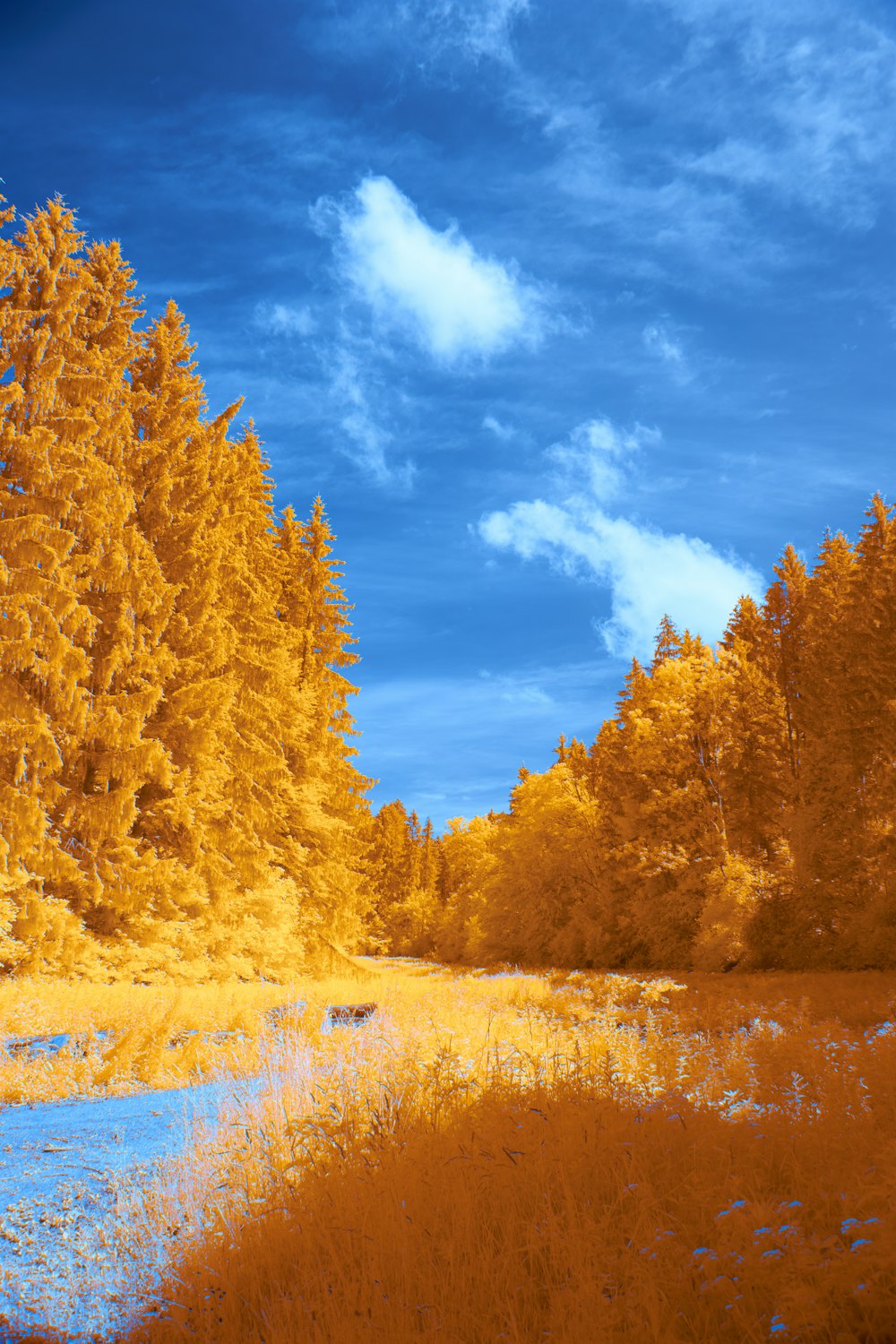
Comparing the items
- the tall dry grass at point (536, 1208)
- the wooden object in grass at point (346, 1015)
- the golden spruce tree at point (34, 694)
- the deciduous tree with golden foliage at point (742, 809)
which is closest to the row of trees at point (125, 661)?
the golden spruce tree at point (34, 694)

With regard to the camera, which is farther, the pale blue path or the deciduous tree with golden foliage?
the deciduous tree with golden foliage

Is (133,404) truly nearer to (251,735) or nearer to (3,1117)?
(251,735)

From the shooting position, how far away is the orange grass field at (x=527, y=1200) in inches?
133

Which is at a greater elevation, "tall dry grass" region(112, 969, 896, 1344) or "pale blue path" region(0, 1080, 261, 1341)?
"tall dry grass" region(112, 969, 896, 1344)

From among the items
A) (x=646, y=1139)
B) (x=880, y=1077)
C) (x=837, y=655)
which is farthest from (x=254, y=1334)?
(x=837, y=655)

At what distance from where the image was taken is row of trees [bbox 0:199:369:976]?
1548 cm

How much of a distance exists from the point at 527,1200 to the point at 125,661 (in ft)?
49.2

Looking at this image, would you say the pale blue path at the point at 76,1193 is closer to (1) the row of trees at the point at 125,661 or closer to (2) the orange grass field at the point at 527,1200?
(2) the orange grass field at the point at 527,1200

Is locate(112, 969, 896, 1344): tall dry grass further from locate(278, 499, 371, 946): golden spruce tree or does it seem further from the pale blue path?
locate(278, 499, 371, 946): golden spruce tree

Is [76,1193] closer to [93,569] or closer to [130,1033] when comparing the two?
[130,1033]

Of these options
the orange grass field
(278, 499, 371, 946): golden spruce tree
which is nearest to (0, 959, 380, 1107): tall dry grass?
the orange grass field

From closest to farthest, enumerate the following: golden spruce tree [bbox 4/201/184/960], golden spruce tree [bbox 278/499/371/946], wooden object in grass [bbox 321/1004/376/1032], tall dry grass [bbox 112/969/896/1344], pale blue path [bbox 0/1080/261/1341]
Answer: tall dry grass [bbox 112/969/896/1344] < pale blue path [bbox 0/1080/261/1341] < wooden object in grass [bbox 321/1004/376/1032] < golden spruce tree [bbox 4/201/184/960] < golden spruce tree [bbox 278/499/371/946]

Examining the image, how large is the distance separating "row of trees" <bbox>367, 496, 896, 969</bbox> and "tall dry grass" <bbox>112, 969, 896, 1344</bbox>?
59.1 ft

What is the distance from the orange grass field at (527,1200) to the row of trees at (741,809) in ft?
54.5
